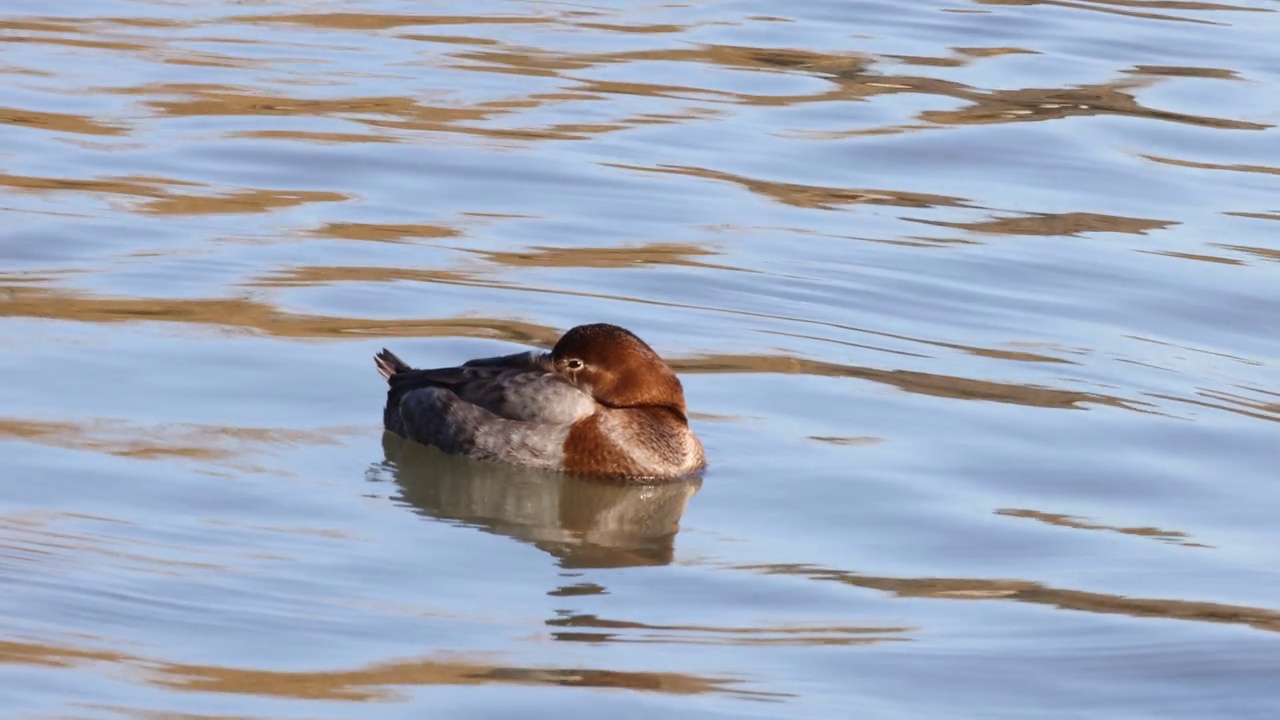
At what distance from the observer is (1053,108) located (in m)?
17.5

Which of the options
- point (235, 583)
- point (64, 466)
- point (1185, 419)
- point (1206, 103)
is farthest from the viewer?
point (1206, 103)

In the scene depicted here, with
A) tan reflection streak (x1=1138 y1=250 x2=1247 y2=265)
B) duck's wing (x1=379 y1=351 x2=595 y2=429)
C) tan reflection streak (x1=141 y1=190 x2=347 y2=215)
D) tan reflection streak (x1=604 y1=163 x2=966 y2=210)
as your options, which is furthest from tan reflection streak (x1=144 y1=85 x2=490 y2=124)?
duck's wing (x1=379 y1=351 x2=595 y2=429)

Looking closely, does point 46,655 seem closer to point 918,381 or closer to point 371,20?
point 918,381

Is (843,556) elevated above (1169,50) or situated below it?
below

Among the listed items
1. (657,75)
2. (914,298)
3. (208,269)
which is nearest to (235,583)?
(208,269)

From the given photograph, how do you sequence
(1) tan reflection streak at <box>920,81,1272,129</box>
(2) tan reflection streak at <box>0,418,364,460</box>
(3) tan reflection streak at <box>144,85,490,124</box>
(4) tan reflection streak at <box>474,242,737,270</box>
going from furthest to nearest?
(1) tan reflection streak at <box>920,81,1272,129</box>, (3) tan reflection streak at <box>144,85,490,124</box>, (4) tan reflection streak at <box>474,242,737,270</box>, (2) tan reflection streak at <box>0,418,364,460</box>

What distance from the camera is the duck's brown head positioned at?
9.81m

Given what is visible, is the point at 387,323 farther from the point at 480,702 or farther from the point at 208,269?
the point at 480,702

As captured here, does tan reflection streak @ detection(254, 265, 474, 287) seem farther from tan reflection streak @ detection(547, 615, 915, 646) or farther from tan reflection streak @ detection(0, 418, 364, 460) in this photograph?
tan reflection streak @ detection(547, 615, 915, 646)

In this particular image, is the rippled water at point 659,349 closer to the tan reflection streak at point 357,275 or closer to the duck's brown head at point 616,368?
the tan reflection streak at point 357,275

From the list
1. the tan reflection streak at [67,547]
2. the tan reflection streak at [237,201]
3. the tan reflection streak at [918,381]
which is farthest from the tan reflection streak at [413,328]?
the tan reflection streak at [67,547]

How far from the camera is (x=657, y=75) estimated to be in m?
18.4

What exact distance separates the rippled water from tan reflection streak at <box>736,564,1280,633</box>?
2 centimetres

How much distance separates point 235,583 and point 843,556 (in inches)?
93.1
